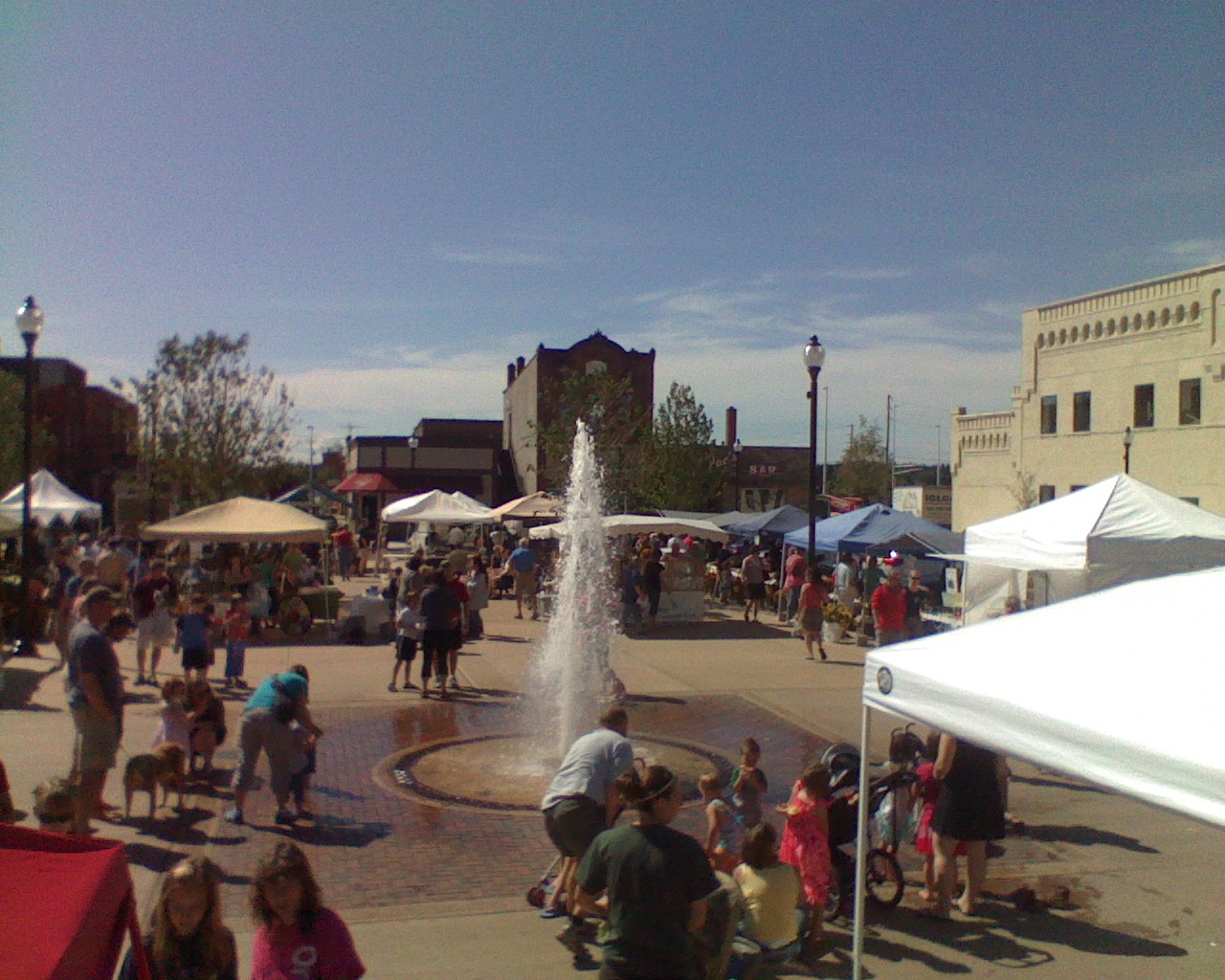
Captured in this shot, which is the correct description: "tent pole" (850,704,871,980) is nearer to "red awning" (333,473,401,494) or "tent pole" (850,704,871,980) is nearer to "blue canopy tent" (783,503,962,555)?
"blue canopy tent" (783,503,962,555)

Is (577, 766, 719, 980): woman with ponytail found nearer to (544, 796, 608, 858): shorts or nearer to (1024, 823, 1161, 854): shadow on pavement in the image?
(544, 796, 608, 858): shorts

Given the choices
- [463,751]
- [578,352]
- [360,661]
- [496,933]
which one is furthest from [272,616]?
[578,352]

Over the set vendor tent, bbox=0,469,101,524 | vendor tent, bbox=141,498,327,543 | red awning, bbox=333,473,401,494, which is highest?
red awning, bbox=333,473,401,494

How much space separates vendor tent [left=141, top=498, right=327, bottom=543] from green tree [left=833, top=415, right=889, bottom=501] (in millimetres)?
55155

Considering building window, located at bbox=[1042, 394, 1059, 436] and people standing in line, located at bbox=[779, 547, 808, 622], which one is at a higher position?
building window, located at bbox=[1042, 394, 1059, 436]

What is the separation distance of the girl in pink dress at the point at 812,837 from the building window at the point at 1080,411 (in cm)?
2896

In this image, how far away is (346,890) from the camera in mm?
6918

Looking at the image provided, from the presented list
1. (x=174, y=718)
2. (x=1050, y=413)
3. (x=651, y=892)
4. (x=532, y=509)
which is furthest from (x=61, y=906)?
(x=1050, y=413)

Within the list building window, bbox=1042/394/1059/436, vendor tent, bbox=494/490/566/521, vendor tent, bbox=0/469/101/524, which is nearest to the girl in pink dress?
vendor tent, bbox=494/490/566/521

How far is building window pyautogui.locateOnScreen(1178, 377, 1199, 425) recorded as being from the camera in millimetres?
28359

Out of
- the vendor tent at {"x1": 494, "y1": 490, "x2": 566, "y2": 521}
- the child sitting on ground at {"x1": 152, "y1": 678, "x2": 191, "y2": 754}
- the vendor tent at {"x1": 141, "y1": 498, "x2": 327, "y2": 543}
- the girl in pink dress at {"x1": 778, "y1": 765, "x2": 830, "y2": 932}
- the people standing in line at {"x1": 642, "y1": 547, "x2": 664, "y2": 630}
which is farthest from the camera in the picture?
the vendor tent at {"x1": 494, "y1": 490, "x2": 566, "y2": 521}

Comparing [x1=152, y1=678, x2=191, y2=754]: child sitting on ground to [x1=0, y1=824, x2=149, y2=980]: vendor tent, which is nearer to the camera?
[x1=0, y1=824, x2=149, y2=980]: vendor tent

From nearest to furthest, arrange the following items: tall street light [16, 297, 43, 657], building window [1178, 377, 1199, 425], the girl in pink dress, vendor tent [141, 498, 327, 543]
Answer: the girl in pink dress, tall street light [16, 297, 43, 657], vendor tent [141, 498, 327, 543], building window [1178, 377, 1199, 425]

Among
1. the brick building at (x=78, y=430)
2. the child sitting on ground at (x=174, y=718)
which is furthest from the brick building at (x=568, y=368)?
the child sitting on ground at (x=174, y=718)
